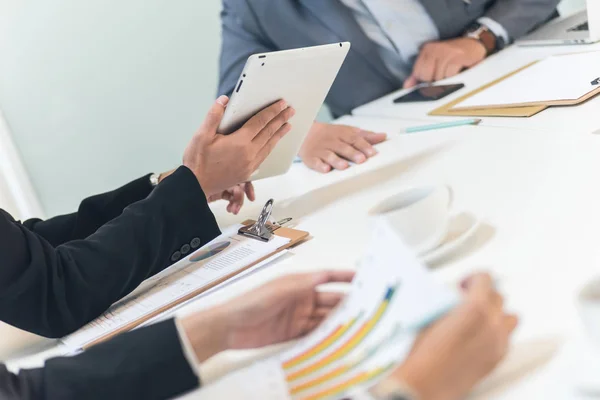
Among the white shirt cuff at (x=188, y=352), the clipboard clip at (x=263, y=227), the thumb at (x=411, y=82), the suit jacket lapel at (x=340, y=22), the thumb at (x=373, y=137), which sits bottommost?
the thumb at (x=411, y=82)

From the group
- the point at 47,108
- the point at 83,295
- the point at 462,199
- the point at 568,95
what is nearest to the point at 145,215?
the point at 83,295

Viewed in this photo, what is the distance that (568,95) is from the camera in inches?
35.8

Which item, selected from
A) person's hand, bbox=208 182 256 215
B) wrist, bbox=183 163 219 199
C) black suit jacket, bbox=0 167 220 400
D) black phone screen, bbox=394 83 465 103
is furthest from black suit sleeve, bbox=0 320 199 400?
black phone screen, bbox=394 83 465 103

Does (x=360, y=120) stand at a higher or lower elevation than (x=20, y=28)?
lower

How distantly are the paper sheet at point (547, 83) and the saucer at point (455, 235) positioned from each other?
35 cm

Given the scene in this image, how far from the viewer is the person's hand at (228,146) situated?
32.2 inches

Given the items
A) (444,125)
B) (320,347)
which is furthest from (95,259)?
(444,125)

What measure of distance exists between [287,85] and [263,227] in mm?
192

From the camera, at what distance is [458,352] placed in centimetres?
37

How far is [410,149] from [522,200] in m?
0.33

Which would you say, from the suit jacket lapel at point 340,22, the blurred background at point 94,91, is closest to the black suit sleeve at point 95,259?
the suit jacket lapel at point 340,22

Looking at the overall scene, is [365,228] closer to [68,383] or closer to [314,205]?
[314,205]

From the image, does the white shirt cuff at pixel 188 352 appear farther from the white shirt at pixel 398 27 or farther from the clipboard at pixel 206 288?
the white shirt at pixel 398 27

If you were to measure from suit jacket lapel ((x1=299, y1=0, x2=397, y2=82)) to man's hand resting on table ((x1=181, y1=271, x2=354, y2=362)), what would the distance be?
0.93m
